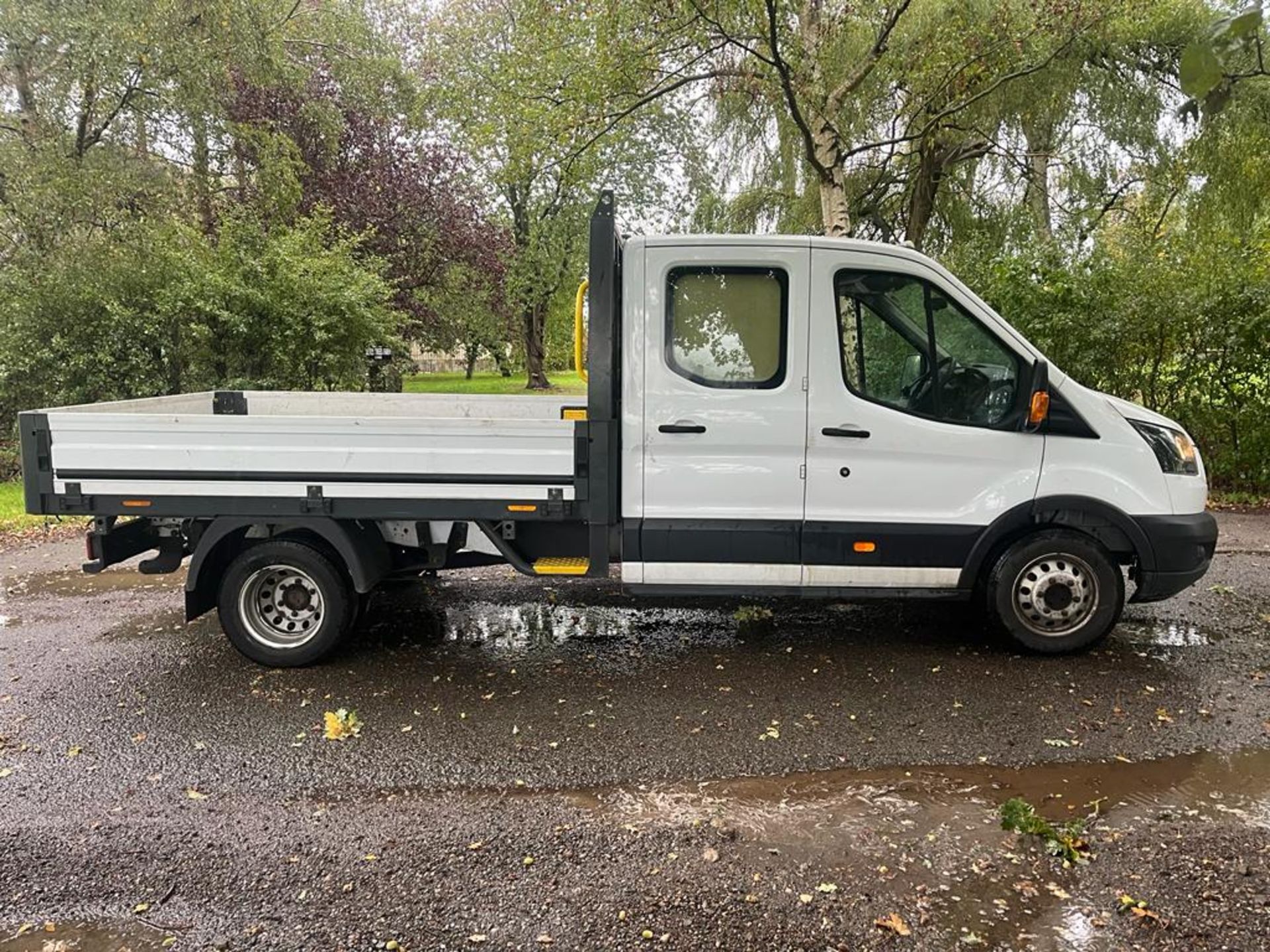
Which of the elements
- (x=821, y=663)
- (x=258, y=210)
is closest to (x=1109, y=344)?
(x=821, y=663)

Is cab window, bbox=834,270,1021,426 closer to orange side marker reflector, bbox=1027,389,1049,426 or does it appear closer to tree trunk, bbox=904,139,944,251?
orange side marker reflector, bbox=1027,389,1049,426

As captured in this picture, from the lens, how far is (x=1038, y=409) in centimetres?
458

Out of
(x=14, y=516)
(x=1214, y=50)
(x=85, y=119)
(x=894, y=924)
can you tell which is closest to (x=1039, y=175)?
(x=1214, y=50)

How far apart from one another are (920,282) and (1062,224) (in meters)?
10.1

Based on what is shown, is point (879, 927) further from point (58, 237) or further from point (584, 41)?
point (58, 237)

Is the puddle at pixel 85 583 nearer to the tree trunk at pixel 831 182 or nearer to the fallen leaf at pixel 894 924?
the fallen leaf at pixel 894 924

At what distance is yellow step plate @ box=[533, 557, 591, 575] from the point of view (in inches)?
187

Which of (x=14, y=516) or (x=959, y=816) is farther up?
→ (x=14, y=516)

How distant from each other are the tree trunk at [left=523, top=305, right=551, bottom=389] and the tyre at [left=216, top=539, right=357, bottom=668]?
25.1 meters

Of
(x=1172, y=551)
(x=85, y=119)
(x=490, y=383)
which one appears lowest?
(x=1172, y=551)

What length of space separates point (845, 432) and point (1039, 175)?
10.4m

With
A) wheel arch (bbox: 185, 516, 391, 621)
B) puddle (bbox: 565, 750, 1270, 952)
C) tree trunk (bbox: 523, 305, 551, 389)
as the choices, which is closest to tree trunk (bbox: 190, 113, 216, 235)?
wheel arch (bbox: 185, 516, 391, 621)

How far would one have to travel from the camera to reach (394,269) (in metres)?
18.7

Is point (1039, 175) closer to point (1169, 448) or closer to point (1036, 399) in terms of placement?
point (1169, 448)
